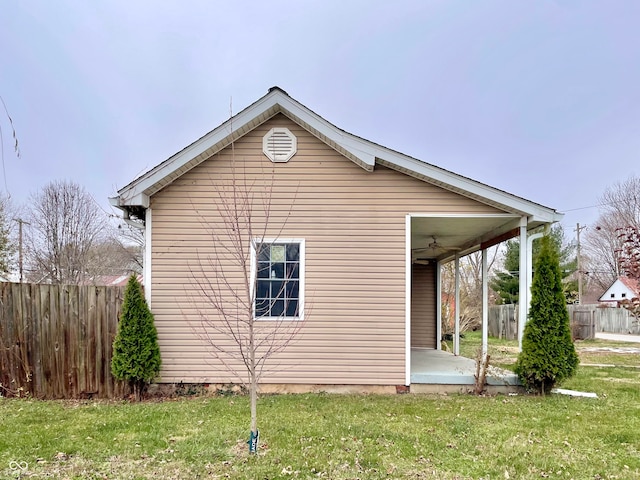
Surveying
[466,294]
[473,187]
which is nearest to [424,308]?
[473,187]

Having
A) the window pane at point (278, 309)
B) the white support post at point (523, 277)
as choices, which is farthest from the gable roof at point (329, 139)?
the window pane at point (278, 309)

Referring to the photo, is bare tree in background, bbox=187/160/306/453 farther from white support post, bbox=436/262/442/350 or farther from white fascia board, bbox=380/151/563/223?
white support post, bbox=436/262/442/350

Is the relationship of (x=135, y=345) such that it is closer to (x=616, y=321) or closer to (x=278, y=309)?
(x=278, y=309)

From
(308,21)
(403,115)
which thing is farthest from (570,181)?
(308,21)

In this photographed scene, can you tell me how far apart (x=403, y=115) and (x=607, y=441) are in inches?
1045

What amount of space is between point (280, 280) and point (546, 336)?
415cm

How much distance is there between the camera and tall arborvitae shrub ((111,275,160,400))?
6332mm

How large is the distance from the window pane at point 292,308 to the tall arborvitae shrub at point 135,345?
208cm

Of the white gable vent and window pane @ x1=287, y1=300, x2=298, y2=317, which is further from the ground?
the white gable vent

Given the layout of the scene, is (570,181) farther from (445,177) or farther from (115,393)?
(115,393)

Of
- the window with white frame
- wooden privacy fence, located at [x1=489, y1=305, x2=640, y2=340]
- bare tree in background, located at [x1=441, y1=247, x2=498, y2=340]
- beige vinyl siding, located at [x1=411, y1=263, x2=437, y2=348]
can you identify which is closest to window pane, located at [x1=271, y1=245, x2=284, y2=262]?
the window with white frame

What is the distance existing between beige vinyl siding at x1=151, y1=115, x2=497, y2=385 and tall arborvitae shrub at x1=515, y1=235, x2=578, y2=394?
1273mm

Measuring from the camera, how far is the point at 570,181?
3666 cm

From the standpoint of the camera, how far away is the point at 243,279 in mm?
6902
